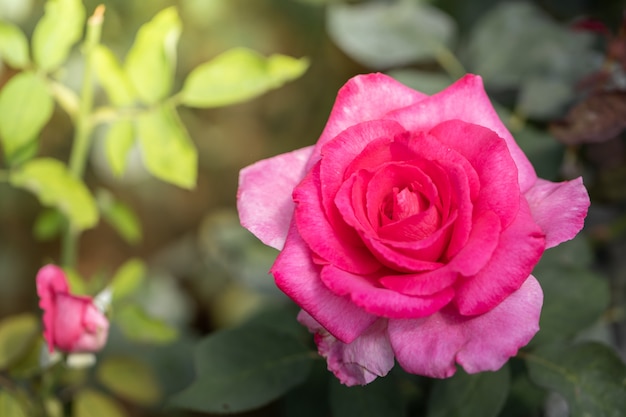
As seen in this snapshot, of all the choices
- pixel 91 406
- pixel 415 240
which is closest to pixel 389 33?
pixel 415 240

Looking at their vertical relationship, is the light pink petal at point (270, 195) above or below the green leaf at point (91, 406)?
above

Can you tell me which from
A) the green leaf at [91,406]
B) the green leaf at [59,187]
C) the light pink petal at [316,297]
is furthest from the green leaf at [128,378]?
the light pink petal at [316,297]

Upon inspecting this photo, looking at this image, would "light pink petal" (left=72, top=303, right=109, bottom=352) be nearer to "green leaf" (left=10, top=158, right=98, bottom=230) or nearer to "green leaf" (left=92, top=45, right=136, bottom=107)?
"green leaf" (left=10, top=158, right=98, bottom=230)

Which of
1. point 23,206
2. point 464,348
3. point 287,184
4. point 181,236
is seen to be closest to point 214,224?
point 181,236

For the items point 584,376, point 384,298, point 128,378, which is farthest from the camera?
point 128,378

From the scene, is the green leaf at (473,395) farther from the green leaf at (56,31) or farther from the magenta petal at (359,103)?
the green leaf at (56,31)

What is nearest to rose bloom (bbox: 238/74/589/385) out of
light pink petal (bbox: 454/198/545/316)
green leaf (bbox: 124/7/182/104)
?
light pink petal (bbox: 454/198/545/316)

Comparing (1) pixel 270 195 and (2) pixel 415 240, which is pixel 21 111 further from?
(2) pixel 415 240
